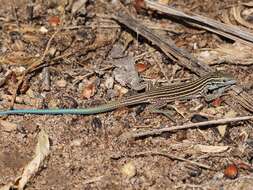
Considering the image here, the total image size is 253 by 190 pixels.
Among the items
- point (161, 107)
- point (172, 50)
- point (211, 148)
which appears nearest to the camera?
point (211, 148)

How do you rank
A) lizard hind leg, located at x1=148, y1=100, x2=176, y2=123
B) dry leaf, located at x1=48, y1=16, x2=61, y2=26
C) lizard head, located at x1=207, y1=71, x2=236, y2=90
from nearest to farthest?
lizard hind leg, located at x1=148, y1=100, x2=176, y2=123, lizard head, located at x1=207, y1=71, x2=236, y2=90, dry leaf, located at x1=48, y1=16, x2=61, y2=26

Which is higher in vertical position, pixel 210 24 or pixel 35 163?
pixel 210 24

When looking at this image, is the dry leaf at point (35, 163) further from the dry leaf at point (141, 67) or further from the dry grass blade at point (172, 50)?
the dry grass blade at point (172, 50)

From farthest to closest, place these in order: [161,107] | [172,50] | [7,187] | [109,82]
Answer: [172,50] → [109,82] → [161,107] → [7,187]

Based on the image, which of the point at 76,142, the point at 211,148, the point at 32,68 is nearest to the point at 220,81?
the point at 211,148

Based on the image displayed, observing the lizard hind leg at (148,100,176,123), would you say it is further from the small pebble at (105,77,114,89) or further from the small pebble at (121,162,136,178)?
the small pebble at (121,162,136,178)

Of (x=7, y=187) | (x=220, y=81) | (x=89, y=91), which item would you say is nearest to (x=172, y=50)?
(x=220, y=81)

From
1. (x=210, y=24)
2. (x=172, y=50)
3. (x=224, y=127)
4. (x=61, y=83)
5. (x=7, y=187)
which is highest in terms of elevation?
(x=210, y=24)

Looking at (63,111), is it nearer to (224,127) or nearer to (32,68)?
(32,68)

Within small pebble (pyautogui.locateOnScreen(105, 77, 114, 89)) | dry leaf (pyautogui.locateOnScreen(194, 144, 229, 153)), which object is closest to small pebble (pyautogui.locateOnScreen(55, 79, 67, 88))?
Result: small pebble (pyautogui.locateOnScreen(105, 77, 114, 89))

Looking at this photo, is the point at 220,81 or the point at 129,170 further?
the point at 220,81

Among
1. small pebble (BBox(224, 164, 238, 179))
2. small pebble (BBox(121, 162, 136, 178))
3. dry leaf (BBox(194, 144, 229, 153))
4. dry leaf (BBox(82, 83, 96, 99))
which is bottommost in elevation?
small pebble (BBox(121, 162, 136, 178))

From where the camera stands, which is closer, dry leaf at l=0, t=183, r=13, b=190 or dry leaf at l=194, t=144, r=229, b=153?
dry leaf at l=0, t=183, r=13, b=190
